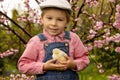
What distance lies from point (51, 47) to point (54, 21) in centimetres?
22

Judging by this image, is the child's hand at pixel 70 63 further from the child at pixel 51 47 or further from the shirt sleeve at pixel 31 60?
the shirt sleeve at pixel 31 60

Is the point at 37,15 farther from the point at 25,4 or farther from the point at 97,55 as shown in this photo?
the point at 97,55

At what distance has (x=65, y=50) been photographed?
311cm

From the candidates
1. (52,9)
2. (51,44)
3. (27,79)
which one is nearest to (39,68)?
(51,44)

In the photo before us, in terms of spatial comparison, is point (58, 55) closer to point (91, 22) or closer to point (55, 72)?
point (55, 72)

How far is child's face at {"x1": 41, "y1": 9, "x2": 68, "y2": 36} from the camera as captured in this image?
10.1ft

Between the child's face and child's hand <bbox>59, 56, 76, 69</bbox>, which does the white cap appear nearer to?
the child's face

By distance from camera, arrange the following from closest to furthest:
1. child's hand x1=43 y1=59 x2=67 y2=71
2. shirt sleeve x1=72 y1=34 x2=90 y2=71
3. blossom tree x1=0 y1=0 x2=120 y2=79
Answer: child's hand x1=43 y1=59 x2=67 y2=71
shirt sleeve x1=72 y1=34 x2=90 y2=71
blossom tree x1=0 y1=0 x2=120 y2=79

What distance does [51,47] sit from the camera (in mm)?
3080

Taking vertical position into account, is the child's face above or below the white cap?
below

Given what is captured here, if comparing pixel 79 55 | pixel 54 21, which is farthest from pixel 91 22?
pixel 54 21

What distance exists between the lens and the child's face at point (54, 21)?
3084mm

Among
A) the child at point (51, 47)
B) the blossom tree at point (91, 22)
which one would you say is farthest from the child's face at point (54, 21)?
the blossom tree at point (91, 22)

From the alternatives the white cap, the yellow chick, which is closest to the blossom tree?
the white cap
